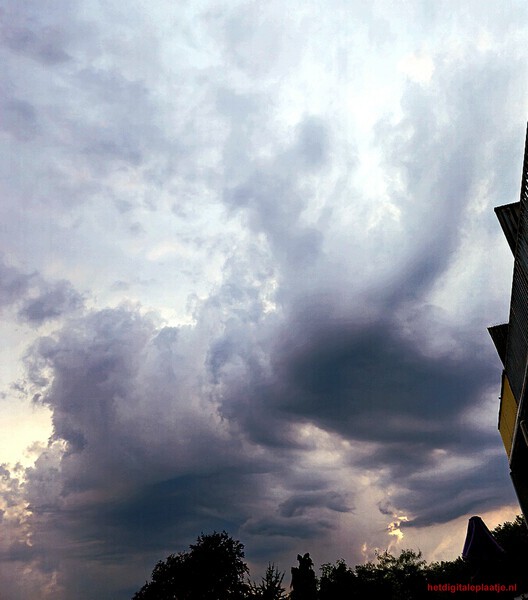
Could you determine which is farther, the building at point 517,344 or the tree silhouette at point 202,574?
the tree silhouette at point 202,574

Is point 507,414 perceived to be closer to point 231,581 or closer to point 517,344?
point 517,344

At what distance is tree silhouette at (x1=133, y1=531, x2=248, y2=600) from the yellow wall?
164 feet

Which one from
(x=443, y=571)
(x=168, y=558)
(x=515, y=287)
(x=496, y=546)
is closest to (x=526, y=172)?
(x=515, y=287)

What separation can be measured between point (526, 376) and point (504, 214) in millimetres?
6697

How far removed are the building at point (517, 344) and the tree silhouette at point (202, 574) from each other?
5034 centimetres

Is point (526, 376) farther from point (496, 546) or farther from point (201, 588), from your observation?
point (201, 588)

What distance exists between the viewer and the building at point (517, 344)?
1463cm

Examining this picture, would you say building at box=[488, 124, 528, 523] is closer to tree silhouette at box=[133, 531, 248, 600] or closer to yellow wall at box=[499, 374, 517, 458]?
yellow wall at box=[499, 374, 517, 458]

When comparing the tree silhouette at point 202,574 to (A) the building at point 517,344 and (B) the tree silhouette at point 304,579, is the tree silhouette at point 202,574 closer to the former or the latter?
(B) the tree silhouette at point 304,579

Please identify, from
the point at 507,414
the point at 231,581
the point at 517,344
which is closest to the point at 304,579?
the point at 231,581

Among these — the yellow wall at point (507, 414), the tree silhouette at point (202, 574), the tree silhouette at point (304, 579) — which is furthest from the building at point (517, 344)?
the tree silhouette at point (202, 574)

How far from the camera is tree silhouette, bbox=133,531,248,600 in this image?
6341 cm

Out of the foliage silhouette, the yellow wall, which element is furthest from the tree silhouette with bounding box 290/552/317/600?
the yellow wall

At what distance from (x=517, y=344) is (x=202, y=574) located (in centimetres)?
6439
